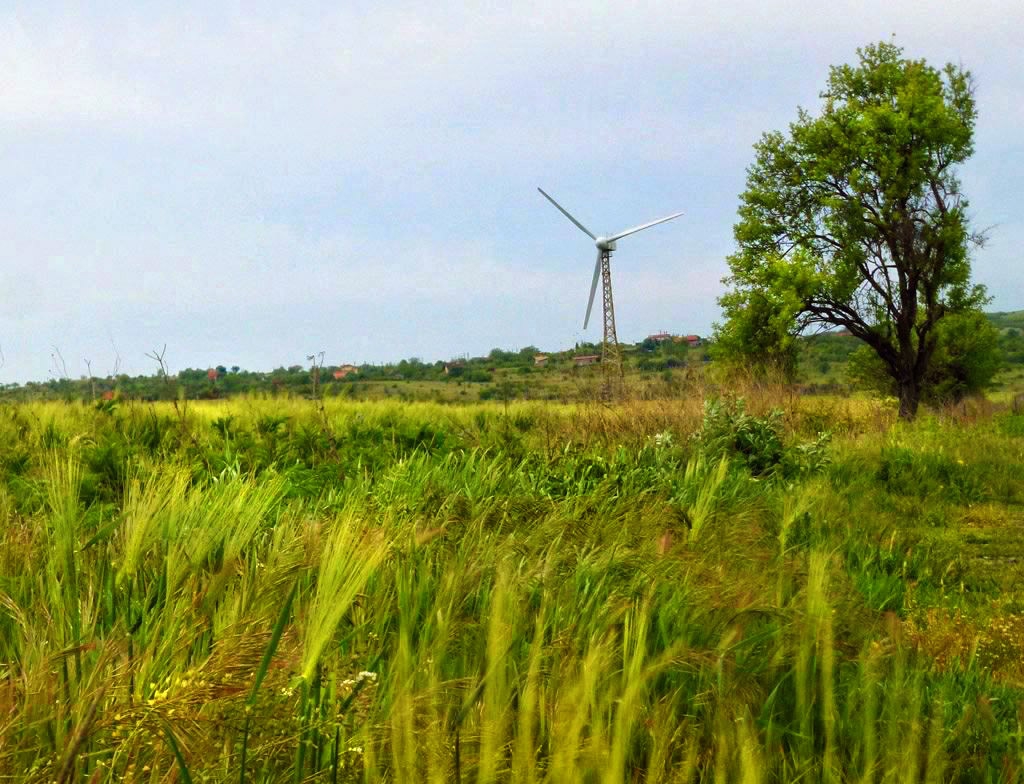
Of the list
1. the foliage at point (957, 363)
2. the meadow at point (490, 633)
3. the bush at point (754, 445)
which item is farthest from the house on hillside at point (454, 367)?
the meadow at point (490, 633)

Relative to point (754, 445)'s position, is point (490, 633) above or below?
above

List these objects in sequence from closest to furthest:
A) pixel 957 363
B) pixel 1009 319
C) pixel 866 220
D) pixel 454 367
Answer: pixel 866 220
pixel 957 363
pixel 454 367
pixel 1009 319

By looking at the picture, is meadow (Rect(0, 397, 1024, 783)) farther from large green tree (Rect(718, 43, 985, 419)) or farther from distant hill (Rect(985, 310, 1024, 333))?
distant hill (Rect(985, 310, 1024, 333))

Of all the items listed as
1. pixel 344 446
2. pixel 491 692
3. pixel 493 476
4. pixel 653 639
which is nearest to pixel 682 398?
pixel 344 446

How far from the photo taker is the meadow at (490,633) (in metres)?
1.81

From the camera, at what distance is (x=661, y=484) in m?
6.00

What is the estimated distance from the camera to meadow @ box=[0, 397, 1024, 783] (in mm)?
1811

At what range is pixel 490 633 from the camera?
216 cm

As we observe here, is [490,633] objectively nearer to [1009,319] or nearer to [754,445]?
[754,445]

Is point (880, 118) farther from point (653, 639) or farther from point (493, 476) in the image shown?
point (653, 639)

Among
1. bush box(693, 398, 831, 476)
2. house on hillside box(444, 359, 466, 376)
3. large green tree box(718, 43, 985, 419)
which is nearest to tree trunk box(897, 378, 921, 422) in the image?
large green tree box(718, 43, 985, 419)

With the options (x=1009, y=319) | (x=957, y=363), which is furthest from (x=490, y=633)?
(x=1009, y=319)

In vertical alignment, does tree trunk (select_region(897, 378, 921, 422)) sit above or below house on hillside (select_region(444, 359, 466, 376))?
below

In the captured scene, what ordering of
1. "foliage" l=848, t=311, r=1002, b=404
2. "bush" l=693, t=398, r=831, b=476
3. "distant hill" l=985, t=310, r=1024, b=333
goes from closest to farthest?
"bush" l=693, t=398, r=831, b=476 → "foliage" l=848, t=311, r=1002, b=404 → "distant hill" l=985, t=310, r=1024, b=333
